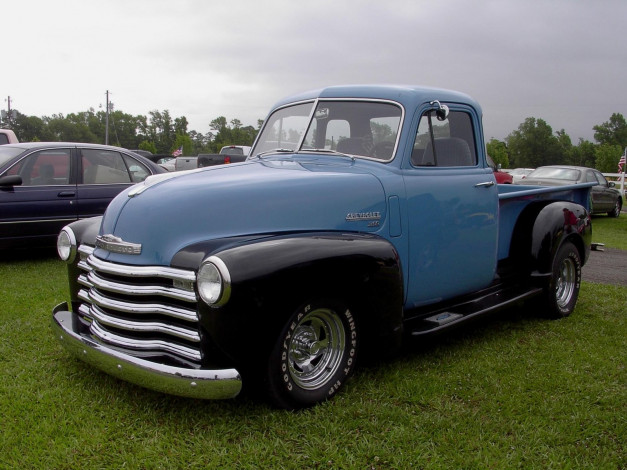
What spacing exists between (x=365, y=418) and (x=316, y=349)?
49 cm

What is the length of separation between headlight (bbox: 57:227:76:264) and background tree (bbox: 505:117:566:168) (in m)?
103

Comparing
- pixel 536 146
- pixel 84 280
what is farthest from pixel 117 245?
pixel 536 146

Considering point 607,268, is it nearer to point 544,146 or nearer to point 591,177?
point 591,177

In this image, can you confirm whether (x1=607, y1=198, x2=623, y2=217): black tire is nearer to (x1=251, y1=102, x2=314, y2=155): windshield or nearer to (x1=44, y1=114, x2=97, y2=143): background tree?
(x1=251, y1=102, x2=314, y2=155): windshield

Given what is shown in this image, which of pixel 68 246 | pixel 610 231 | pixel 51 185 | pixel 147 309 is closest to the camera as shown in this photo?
pixel 147 309

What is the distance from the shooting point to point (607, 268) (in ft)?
27.7

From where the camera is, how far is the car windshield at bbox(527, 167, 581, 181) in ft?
51.4

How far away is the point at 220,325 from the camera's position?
2844mm

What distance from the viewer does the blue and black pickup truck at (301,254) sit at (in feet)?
9.58

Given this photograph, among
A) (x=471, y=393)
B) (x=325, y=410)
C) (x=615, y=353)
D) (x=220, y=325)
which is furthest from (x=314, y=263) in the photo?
(x=615, y=353)

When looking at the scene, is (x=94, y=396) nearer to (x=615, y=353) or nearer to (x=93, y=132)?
(x=615, y=353)

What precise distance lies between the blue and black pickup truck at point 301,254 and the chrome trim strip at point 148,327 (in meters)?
0.01

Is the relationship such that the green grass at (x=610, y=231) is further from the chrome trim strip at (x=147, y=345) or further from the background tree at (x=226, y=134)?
the background tree at (x=226, y=134)

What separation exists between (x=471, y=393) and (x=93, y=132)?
114 m
